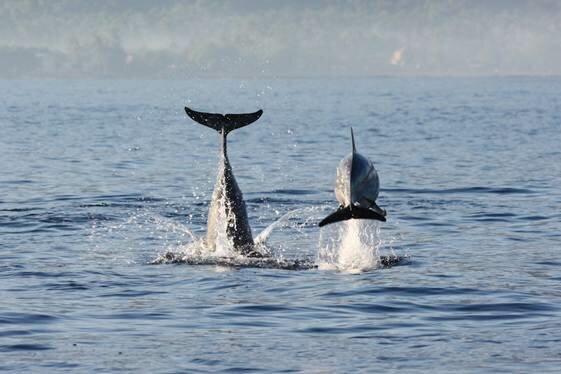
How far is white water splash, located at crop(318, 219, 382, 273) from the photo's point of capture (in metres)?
22.6

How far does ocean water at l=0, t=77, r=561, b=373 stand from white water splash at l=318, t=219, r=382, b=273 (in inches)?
2.7

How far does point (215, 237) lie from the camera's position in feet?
75.7

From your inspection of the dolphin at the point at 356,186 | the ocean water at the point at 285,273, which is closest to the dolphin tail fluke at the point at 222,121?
the ocean water at the point at 285,273

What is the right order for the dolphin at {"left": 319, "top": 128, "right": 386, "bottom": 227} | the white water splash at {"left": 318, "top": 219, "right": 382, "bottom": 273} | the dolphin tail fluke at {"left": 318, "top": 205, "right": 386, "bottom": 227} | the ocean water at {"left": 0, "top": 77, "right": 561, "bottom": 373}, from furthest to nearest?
the white water splash at {"left": 318, "top": 219, "right": 382, "bottom": 273}, the dolphin at {"left": 319, "top": 128, "right": 386, "bottom": 227}, the dolphin tail fluke at {"left": 318, "top": 205, "right": 386, "bottom": 227}, the ocean water at {"left": 0, "top": 77, "right": 561, "bottom": 373}

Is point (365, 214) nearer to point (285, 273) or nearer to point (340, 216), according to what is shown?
point (340, 216)

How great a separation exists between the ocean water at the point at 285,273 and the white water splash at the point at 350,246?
0.22 feet

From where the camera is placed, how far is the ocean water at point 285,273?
16391 millimetres

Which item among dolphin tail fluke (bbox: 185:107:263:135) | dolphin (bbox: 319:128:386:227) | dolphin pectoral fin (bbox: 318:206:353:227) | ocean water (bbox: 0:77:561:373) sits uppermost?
dolphin tail fluke (bbox: 185:107:263:135)

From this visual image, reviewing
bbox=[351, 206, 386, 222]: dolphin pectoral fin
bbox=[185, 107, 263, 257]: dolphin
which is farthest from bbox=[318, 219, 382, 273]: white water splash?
bbox=[351, 206, 386, 222]: dolphin pectoral fin

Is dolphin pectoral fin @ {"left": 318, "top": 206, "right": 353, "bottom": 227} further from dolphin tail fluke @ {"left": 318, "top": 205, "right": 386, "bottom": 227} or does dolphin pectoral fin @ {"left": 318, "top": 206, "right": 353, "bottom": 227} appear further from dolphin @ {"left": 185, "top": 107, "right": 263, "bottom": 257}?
dolphin @ {"left": 185, "top": 107, "right": 263, "bottom": 257}

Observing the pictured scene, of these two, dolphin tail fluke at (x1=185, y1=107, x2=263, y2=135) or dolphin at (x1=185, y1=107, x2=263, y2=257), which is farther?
dolphin tail fluke at (x1=185, y1=107, x2=263, y2=135)

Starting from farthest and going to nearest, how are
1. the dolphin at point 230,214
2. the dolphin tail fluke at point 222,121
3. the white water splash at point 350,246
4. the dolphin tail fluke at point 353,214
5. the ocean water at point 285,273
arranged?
1. the dolphin tail fluke at point 222,121
2. the dolphin at point 230,214
3. the white water splash at point 350,246
4. the dolphin tail fluke at point 353,214
5. the ocean water at point 285,273

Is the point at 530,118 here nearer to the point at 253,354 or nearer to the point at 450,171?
the point at 450,171

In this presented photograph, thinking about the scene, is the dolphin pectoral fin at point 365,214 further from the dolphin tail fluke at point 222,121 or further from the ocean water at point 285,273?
the dolphin tail fluke at point 222,121
